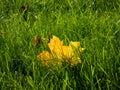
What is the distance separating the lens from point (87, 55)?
166 centimetres

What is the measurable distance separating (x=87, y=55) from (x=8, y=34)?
0.65 m

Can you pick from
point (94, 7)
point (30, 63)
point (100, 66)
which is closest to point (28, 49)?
point (30, 63)

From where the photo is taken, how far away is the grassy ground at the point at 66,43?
5.09 ft

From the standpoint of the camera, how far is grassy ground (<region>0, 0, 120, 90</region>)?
1.55 meters

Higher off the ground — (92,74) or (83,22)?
(83,22)

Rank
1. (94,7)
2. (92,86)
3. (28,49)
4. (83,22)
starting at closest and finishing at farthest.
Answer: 1. (92,86)
2. (28,49)
3. (83,22)
4. (94,7)

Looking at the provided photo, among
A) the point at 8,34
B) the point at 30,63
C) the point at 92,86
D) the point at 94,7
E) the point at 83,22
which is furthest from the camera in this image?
the point at 94,7

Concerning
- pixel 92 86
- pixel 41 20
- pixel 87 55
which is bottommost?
pixel 92 86

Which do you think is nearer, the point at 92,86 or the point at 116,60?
the point at 92,86

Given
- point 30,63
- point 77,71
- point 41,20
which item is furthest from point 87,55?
point 41,20

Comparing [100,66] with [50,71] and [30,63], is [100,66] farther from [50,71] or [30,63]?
[30,63]

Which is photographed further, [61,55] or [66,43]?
[66,43]

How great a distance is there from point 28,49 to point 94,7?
1.01 metres

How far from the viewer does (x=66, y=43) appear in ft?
6.22
